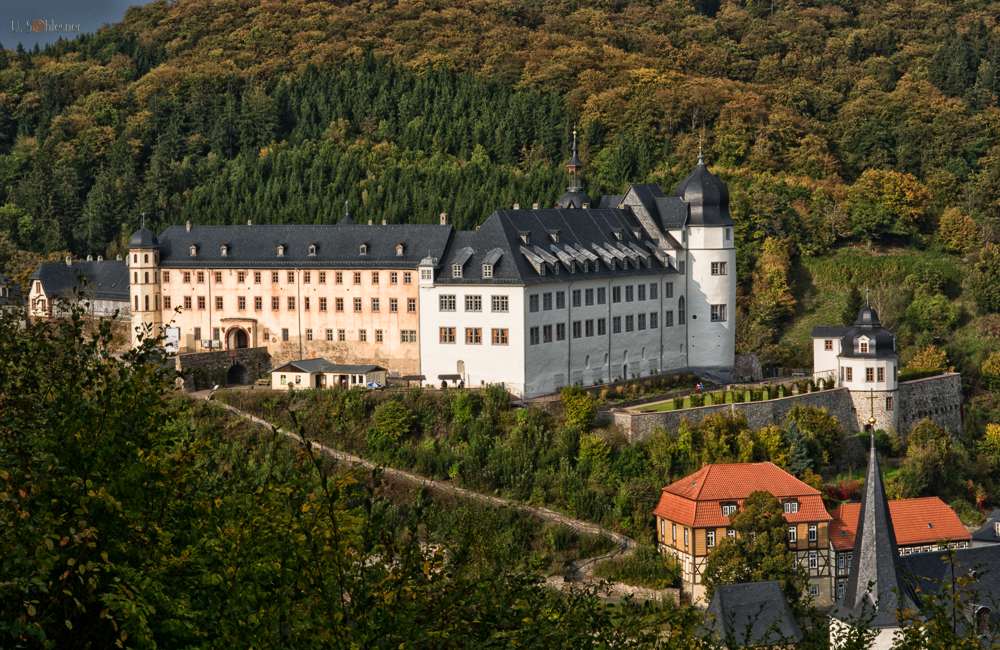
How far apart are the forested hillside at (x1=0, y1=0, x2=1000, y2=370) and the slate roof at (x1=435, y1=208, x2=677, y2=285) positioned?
42.6ft

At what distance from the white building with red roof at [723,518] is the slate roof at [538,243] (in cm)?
1122

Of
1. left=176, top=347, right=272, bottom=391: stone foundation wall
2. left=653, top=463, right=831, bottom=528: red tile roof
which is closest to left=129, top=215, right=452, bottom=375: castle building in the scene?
left=176, top=347, right=272, bottom=391: stone foundation wall

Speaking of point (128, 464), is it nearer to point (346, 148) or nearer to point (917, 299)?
point (917, 299)

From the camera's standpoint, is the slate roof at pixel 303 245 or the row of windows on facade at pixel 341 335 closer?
the row of windows on facade at pixel 341 335

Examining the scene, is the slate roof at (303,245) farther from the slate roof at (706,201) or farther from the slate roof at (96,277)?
the slate roof at (706,201)

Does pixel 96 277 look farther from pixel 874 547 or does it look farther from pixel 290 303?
pixel 874 547

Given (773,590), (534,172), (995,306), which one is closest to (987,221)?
(995,306)

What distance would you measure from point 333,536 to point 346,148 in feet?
278

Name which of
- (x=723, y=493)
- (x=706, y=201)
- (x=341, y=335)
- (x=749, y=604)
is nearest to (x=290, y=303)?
(x=341, y=335)

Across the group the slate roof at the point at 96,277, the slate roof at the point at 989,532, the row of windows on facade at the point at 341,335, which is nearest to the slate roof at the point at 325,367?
the row of windows on facade at the point at 341,335

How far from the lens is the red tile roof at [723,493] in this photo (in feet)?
157

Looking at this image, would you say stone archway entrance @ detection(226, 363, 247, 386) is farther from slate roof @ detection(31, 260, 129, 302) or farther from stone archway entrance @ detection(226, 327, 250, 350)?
slate roof @ detection(31, 260, 129, 302)

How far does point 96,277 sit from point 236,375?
15144 mm

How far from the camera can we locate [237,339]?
207 ft
